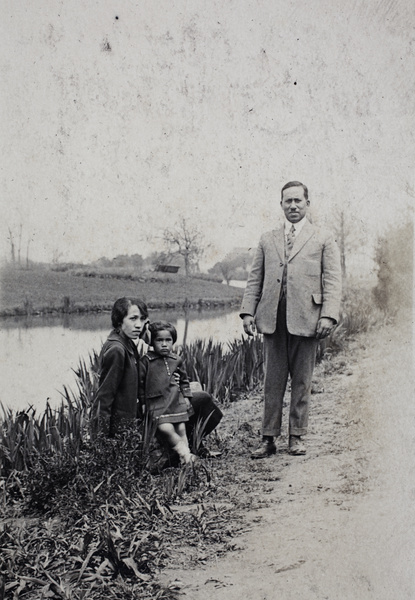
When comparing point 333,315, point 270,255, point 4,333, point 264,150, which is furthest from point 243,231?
point 4,333

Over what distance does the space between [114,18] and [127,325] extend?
1.70 m

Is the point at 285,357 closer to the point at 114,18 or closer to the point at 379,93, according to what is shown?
the point at 379,93

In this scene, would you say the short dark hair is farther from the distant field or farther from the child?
the child

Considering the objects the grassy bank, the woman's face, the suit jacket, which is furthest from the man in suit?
the woman's face

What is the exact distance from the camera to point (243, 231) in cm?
370

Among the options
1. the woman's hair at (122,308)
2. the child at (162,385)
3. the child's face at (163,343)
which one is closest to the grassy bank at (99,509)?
the child at (162,385)

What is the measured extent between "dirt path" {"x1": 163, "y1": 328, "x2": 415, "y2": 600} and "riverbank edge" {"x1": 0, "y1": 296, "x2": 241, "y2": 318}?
0.95 metres

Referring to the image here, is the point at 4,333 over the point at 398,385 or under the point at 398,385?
over

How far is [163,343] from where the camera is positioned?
3271mm

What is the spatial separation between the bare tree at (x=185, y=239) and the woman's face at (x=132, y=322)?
612 mm

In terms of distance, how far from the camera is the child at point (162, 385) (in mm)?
3271

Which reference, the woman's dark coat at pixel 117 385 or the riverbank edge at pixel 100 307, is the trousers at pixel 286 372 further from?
the woman's dark coat at pixel 117 385

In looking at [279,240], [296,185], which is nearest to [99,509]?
[279,240]

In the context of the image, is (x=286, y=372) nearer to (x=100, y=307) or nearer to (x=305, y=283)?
(x=305, y=283)
